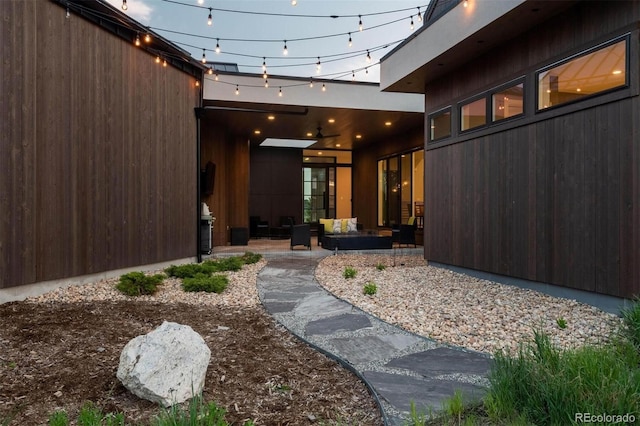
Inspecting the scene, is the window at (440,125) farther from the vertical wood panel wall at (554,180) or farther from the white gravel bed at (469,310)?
the white gravel bed at (469,310)

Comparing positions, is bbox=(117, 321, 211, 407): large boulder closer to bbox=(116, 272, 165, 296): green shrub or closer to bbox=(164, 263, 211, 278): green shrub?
bbox=(116, 272, 165, 296): green shrub

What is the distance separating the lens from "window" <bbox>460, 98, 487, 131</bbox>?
606cm

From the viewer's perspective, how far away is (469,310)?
170 inches

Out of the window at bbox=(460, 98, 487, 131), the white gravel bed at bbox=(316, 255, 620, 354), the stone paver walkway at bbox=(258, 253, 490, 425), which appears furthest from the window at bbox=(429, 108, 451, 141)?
the stone paver walkway at bbox=(258, 253, 490, 425)

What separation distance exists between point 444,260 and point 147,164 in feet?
17.1

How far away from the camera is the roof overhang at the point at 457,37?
4.64 m

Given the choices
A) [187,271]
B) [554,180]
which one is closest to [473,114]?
[554,180]

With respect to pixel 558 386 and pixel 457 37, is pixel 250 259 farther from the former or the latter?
pixel 558 386

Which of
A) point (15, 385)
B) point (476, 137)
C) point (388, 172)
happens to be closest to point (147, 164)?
point (15, 385)

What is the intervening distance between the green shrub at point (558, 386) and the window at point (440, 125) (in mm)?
5380

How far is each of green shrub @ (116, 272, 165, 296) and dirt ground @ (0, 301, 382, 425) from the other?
0.88 m

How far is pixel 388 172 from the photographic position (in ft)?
46.0

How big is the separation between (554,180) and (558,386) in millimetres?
3623

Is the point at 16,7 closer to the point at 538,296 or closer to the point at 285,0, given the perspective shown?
the point at 285,0
